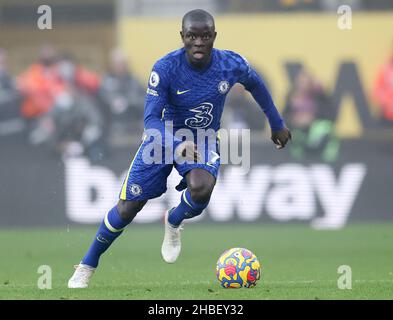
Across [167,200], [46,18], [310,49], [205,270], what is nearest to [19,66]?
[46,18]

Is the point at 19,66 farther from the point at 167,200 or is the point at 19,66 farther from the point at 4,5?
the point at 167,200

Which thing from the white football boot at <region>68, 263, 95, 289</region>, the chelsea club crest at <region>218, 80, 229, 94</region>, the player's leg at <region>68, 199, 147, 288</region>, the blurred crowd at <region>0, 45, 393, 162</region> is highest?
the blurred crowd at <region>0, 45, 393, 162</region>

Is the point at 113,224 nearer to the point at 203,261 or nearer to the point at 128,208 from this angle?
the point at 128,208

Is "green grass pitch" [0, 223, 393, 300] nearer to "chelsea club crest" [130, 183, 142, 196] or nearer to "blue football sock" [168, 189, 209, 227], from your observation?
"blue football sock" [168, 189, 209, 227]

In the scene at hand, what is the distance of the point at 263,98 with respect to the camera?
31.6 ft

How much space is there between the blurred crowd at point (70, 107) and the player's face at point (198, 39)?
9.18 metres

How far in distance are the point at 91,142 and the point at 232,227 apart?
2.92m

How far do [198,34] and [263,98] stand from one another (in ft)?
3.74

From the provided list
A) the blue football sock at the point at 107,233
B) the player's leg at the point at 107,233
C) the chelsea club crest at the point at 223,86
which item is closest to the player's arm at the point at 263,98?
the chelsea club crest at the point at 223,86

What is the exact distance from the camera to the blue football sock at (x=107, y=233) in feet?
29.6

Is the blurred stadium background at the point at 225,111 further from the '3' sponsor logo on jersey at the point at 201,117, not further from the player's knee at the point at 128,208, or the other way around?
the player's knee at the point at 128,208

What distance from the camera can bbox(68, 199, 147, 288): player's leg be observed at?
901 cm

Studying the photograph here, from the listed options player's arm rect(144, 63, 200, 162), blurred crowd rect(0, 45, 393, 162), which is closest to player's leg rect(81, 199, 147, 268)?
player's arm rect(144, 63, 200, 162)

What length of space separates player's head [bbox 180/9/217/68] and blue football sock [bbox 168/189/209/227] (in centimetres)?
128
